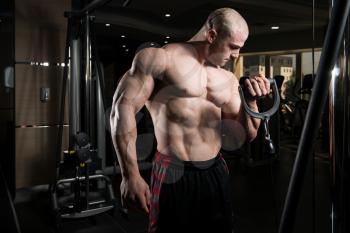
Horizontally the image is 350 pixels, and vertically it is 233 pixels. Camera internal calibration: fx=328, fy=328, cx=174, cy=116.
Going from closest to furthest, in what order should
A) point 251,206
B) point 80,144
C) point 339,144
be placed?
point 339,144 < point 251,206 < point 80,144

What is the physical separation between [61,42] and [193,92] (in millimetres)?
2270

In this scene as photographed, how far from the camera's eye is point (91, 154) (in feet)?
8.80

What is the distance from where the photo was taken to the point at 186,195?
1.15 m

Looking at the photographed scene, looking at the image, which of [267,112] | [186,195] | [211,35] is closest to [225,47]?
[211,35]

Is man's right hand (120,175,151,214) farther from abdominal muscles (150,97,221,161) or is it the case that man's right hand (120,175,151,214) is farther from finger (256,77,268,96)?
finger (256,77,268,96)

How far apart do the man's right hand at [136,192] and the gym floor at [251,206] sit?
126mm

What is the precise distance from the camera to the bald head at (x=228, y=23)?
96 cm

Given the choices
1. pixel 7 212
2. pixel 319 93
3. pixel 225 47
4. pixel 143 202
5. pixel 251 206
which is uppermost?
pixel 225 47

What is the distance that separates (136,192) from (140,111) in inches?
10.8

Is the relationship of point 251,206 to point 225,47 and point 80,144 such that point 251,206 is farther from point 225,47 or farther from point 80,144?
point 225,47

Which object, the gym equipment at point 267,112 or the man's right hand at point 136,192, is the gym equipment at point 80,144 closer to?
the man's right hand at point 136,192

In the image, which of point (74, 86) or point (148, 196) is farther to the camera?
point (74, 86)

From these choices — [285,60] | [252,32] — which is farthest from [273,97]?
[252,32]

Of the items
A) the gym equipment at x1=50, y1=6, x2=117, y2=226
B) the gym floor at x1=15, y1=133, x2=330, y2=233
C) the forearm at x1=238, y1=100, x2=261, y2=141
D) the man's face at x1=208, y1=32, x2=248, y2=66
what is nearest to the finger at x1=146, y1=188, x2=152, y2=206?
the gym floor at x1=15, y1=133, x2=330, y2=233
